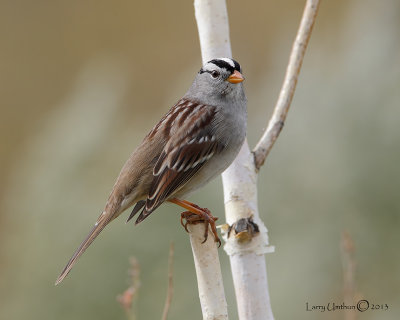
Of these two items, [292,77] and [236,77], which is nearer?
[292,77]

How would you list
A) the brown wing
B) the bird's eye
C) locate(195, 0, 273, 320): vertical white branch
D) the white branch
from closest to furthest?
the white branch
locate(195, 0, 273, 320): vertical white branch
the brown wing
the bird's eye

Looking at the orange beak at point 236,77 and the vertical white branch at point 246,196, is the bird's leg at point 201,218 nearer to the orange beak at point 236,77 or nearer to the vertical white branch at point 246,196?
the vertical white branch at point 246,196

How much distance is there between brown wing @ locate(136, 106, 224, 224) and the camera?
3.58 m

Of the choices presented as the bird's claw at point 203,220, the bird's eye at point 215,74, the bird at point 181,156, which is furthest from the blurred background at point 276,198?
the bird's claw at point 203,220

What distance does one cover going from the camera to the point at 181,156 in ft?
11.9

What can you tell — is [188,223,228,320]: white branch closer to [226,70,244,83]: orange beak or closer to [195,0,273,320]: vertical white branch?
[195,0,273,320]: vertical white branch

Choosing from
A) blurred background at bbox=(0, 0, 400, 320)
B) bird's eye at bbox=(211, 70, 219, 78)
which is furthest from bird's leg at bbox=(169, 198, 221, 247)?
blurred background at bbox=(0, 0, 400, 320)

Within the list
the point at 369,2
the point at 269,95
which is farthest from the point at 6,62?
the point at 369,2

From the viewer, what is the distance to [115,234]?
526cm

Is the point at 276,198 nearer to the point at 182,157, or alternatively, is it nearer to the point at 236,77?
the point at 236,77

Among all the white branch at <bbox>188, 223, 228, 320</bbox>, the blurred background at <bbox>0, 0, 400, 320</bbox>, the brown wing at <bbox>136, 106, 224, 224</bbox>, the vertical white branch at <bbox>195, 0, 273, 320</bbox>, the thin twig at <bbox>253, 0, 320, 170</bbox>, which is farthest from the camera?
the blurred background at <bbox>0, 0, 400, 320</bbox>

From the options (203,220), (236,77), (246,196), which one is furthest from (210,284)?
(236,77)

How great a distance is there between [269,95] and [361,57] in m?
0.90

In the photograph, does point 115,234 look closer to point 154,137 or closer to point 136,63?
point 154,137
